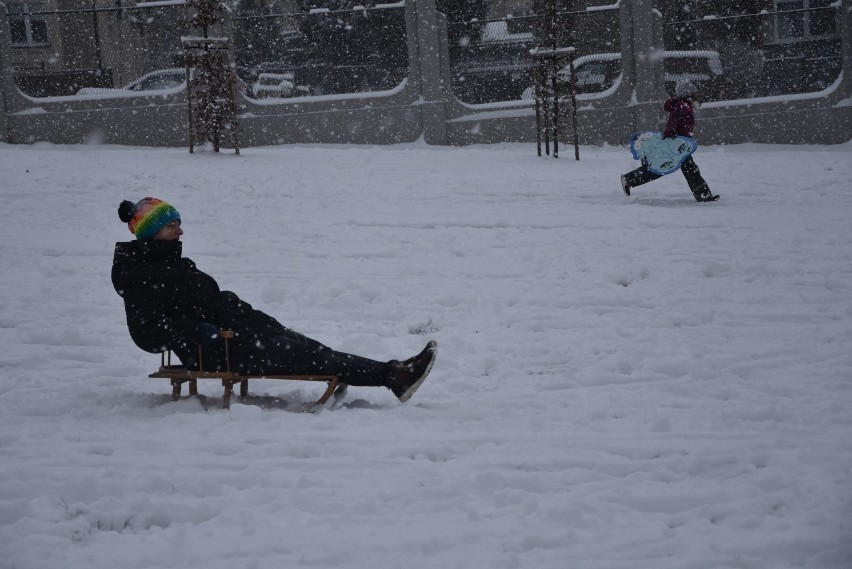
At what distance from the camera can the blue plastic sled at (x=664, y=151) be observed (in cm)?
1125

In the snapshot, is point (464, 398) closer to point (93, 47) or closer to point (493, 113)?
point (493, 113)

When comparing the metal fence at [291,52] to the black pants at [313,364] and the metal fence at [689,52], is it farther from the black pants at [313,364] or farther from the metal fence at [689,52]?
the black pants at [313,364]

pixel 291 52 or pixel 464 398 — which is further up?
pixel 291 52

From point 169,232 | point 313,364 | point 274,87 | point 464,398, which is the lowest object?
point 464,398

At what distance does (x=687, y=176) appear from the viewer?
11289mm

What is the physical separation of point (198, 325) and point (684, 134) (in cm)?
794

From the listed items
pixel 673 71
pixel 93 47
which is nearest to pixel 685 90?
pixel 673 71

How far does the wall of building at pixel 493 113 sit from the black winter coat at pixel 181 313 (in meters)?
12.6

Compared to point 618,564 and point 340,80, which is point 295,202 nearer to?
point 340,80

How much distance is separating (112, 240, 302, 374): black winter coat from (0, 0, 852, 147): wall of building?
41.5 feet

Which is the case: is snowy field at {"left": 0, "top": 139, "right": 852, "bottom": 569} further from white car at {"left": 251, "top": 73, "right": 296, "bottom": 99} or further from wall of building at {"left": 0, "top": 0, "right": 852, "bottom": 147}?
white car at {"left": 251, "top": 73, "right": 296, "bottom": 99}

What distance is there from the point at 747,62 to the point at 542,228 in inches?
402

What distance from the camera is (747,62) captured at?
1805cm

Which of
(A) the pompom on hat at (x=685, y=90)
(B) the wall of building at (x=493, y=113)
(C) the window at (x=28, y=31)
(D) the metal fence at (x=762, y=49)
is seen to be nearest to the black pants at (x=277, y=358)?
(A) the pompom on hat at (x=685, y=90)
